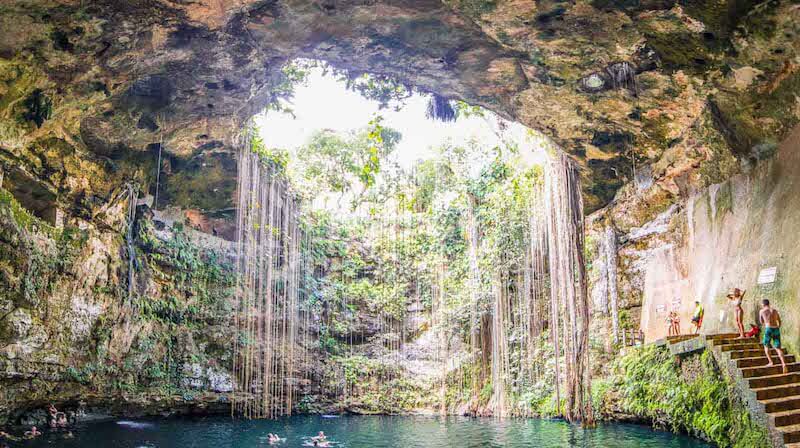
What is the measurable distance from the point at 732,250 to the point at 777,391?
260cm

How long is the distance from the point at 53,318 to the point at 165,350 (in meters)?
3.29

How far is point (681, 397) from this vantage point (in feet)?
27.2

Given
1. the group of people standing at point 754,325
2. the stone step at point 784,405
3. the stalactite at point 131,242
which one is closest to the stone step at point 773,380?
the group of people standing at point 754,325

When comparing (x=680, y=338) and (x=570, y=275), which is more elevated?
(x=570, y=275)

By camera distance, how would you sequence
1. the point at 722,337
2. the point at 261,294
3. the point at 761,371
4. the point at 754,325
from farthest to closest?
the point at 261,294, the point at 722,337, the point at 754,325, the point at 761,371

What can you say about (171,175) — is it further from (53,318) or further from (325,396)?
(325,396)

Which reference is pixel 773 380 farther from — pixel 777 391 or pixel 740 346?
pixel 740 346

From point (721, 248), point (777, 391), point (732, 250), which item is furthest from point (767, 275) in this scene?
point (777, 391)

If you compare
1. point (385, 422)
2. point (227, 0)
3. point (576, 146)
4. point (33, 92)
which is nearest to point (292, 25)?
point (227, 0)

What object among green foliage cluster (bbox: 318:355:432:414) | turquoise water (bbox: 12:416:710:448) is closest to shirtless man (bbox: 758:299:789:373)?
turquoise water (bbox: 12:416:710:448)

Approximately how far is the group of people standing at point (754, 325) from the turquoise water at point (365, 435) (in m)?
1.58

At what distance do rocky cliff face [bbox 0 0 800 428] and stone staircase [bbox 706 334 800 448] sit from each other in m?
0.77

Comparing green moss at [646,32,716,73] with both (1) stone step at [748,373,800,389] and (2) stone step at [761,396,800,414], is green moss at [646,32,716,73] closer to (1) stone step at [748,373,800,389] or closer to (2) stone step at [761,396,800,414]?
(1) stone step at [748,373,800,389]

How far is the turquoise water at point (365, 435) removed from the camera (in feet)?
28.4
